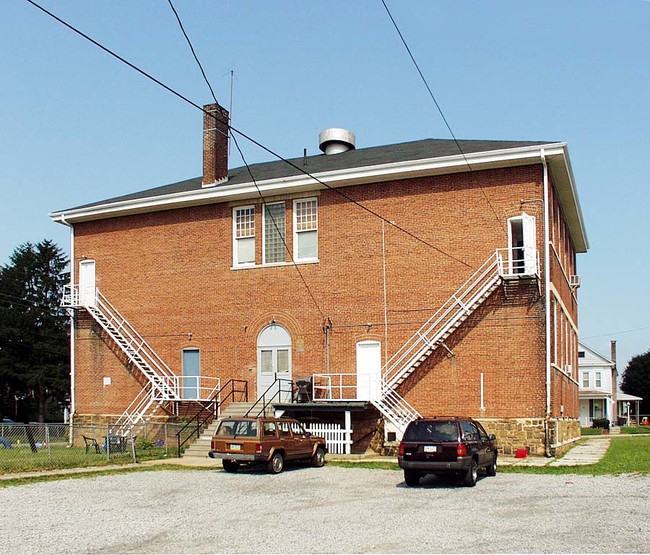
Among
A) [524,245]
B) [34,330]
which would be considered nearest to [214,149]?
[524,245]

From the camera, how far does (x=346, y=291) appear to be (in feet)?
96.0

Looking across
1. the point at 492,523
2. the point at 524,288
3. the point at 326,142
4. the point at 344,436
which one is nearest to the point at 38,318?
the point at 326,142

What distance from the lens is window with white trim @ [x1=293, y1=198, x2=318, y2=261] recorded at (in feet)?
99.0

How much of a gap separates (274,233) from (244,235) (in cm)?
135

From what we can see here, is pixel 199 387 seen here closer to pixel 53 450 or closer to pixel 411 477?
pixel 53 450


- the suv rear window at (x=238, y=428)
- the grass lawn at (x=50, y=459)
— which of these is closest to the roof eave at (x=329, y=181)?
the suv rear window at (x=238, y=428)

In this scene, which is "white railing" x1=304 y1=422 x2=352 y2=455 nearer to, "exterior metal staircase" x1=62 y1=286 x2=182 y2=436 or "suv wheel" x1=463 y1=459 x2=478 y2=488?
"exterior metal staircase" x1=62 y1=286 x2=182 y2=436

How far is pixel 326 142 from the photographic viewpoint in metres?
37.2

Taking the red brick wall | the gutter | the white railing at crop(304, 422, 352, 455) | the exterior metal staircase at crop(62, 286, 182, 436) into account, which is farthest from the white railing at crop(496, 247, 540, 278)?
the exterior metal staircase at crop(62, 286, 182, 436)

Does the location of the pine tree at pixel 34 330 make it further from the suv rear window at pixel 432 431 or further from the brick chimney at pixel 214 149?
the suv rear window at pixel 432 431

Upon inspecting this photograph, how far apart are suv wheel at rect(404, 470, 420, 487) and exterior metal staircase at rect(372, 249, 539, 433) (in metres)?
8.14

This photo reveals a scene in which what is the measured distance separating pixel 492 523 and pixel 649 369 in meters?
88.9

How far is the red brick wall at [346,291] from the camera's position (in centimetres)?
2636

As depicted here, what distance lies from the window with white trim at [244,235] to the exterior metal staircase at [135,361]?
17.6ft
